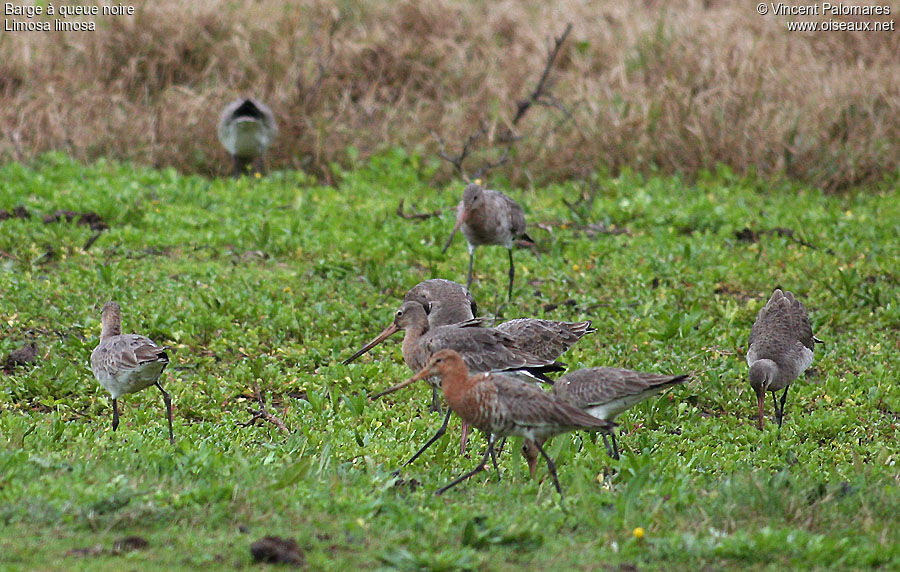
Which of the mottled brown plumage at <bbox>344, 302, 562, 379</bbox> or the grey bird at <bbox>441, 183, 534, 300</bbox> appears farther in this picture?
the grey bird at <bbox>441, 183, 534, 300</bbox>

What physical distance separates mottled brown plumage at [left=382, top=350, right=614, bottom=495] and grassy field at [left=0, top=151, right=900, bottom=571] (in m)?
0.35

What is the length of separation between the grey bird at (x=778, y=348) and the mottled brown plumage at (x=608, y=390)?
4.89 ft

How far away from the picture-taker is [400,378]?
28.0ft

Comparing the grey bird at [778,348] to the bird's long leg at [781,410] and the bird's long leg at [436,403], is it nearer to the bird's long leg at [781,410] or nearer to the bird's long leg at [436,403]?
the bird's long leg at [781,410]

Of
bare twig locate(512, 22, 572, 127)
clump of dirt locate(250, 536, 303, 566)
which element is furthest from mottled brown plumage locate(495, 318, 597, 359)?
bare twig locate(512, 22, 572, 127)

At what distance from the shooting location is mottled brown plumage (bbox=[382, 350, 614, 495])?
588 centimetres

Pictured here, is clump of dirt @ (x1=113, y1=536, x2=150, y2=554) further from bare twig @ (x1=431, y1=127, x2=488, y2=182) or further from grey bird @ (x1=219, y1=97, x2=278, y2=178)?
grey bird @ (x1=219, y1=97, x2=278, y2=178)

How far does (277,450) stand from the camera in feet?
21.8

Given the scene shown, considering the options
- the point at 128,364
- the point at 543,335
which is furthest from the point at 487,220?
the point at 128,364

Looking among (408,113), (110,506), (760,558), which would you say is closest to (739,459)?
(760,558)

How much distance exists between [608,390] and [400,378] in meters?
2.40

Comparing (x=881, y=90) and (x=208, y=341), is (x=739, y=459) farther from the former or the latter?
(x=881, y=90)

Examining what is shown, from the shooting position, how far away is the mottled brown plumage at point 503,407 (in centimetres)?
588

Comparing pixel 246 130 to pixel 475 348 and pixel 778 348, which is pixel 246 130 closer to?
pixel 475 348
